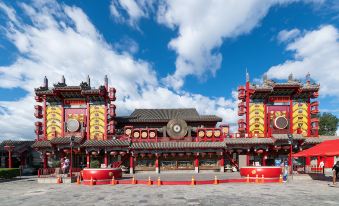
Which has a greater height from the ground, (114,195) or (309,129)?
(309,129)

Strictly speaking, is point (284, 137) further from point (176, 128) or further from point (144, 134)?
point (144, 134)

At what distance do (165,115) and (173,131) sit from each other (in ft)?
18.2

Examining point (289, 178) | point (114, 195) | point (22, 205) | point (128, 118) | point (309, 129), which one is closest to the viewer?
point (22, 205)

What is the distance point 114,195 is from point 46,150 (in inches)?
904

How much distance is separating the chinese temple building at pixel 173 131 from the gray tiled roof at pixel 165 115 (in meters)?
0.15

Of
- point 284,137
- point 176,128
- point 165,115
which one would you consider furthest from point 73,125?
point 284,137

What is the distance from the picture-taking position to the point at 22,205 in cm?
1436

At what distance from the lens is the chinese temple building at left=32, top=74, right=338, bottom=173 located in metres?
35.0

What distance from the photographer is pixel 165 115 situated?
41812 millimetres

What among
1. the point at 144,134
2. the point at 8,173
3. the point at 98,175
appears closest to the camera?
the point at 98,175

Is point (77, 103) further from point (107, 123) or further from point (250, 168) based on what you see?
point (250, 168)

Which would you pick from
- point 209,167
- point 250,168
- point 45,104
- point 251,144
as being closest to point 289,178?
point 250,168

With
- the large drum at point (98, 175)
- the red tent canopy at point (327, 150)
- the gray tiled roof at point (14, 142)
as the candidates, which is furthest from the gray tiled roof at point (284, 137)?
the gray tiled roof at point (14, 142)

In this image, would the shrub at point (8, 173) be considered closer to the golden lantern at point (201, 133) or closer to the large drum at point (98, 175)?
the large drum at point (98, 175)
